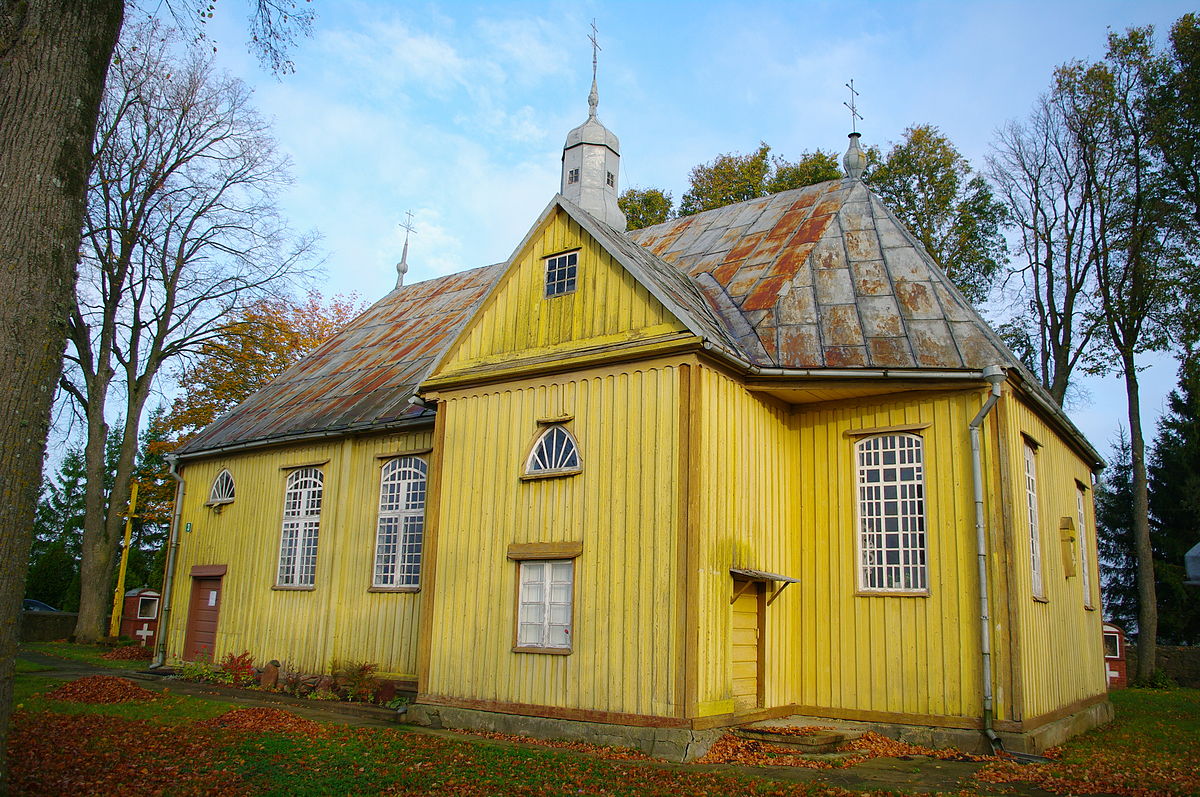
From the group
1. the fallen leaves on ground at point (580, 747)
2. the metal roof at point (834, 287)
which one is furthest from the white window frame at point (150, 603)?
the metal roof at point (834, 287)

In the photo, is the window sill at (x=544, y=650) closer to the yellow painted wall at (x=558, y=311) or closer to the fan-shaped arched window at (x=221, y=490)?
the yellow painted wall at (x=558, y=311)

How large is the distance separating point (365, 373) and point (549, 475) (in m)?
8.62

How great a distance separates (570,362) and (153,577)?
35078mm

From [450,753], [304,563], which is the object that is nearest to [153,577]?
[304,563]

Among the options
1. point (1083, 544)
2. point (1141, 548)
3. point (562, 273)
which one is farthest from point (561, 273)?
point (1141, 548)

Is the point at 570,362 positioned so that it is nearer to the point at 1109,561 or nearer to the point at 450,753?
the point at 450,753

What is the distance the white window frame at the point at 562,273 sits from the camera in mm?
13656

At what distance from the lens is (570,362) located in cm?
1298

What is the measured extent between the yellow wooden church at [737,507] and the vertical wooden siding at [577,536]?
4cm

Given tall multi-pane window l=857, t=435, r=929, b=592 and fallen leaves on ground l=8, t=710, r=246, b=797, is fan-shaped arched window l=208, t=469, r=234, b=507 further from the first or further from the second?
tall multi-pane window l=857, t=435, r=929, b=592

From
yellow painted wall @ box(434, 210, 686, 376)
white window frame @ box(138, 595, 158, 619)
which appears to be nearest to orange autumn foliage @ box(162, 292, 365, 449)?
white window frame @ box(138, 595, 158, 619)

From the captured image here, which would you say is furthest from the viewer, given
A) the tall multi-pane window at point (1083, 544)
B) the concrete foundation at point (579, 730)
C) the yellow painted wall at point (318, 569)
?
the tall multi-pane window at point (1083, 544)

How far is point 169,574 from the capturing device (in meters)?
20.5

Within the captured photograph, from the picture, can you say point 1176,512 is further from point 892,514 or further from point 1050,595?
point 892,514
